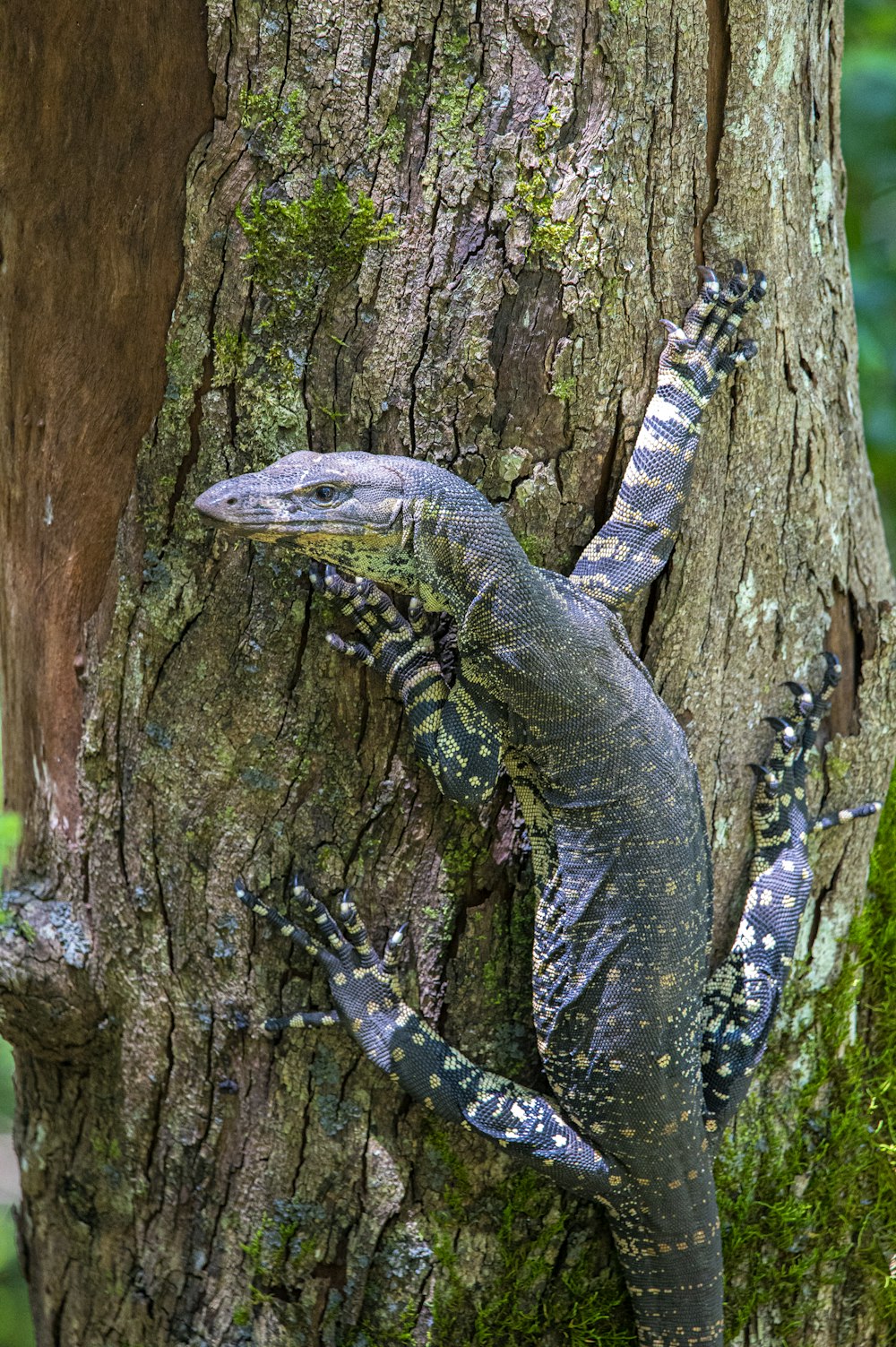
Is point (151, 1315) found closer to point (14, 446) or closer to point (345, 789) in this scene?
point (345, 789)

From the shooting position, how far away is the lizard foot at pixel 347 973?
372cm

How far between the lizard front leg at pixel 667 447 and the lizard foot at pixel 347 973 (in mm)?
1444

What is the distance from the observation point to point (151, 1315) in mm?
4102

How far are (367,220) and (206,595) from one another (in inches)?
51.2

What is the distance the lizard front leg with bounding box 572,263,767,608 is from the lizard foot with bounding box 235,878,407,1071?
144 centimetres

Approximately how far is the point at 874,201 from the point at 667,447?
543 cm

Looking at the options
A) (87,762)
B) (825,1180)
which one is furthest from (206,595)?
(825,1180)

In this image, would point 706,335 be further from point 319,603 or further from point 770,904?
point 770,904

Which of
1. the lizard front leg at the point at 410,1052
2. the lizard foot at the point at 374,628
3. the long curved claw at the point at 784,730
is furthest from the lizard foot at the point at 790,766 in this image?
the lizard foot at the point at 374,628

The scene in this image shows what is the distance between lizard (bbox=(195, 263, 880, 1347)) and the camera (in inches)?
138

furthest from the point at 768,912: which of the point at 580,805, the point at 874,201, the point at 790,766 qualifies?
the point at 874,201

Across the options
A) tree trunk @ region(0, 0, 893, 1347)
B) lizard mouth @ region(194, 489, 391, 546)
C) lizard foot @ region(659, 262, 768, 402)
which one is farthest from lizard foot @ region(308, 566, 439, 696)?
lizard foot @ region(659, 262, 768, 402)

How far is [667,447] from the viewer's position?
12.0ft

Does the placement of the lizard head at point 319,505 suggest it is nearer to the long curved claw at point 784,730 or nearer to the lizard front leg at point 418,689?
the lizard front leg at point 418,689
